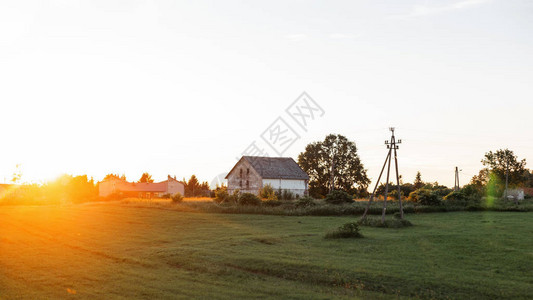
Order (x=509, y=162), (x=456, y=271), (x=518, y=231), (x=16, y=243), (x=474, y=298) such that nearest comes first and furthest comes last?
1. (x=474, y=298)
2. (x=456, y=271)
3. (x=16, y=243)
4. (x=518, y=231)
5. (x=509, y=162)

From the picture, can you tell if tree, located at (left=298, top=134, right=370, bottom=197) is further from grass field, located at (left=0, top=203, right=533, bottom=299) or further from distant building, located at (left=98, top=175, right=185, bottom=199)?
grass field, located at (left=0, top=203, right=533, bottom=299)

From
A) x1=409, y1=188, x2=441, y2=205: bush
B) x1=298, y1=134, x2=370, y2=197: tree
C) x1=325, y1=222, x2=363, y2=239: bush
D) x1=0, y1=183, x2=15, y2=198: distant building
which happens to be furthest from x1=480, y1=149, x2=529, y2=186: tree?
x1=0, y1=183, x2=15, y2=198: distant building

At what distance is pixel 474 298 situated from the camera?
16.5m

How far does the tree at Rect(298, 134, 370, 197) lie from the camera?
101688 mm

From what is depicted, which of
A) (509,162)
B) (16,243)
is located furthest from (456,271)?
(509,162)

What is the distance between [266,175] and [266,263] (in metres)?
62.1

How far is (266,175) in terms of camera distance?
84.2 meters

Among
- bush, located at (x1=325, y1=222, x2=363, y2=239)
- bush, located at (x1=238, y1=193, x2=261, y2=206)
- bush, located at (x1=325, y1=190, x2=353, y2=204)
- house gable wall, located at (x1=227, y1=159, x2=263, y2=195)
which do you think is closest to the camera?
bush, located at (x1=325, y1=222, x2=363, y2=239)

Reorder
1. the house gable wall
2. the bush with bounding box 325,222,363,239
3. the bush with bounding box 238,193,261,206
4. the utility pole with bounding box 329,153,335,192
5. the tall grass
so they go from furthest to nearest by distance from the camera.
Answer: the utility pole with bounding box 329,153,335,192, the house gable wall, the bush with bounding box 238,193,261,206, the tall grass, the bush with bounding box 325,222,363,239

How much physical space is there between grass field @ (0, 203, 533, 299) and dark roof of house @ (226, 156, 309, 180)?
4847 centimetres

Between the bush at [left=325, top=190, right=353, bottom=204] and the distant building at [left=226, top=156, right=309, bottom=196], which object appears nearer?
the bush at [left=325, top=190, right=353, bottom=204]

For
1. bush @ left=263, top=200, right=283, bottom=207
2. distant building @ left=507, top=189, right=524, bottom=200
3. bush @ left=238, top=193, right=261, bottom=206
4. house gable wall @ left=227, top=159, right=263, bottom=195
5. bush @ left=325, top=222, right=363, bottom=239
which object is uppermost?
house gable wall @ left=227, top=159, right=263, bottom=195

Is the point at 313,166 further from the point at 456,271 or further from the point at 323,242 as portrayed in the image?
the point at 456,271

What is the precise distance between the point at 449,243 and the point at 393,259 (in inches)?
227
